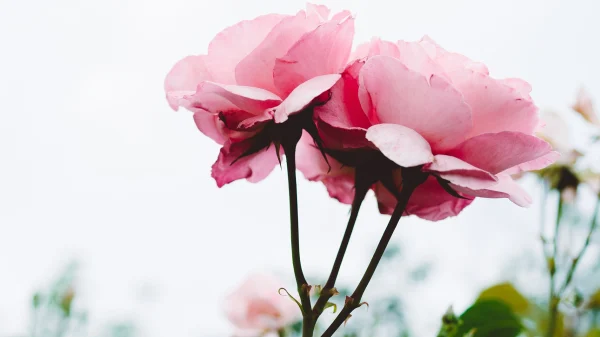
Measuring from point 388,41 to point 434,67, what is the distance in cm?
4

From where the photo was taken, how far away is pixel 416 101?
399mm

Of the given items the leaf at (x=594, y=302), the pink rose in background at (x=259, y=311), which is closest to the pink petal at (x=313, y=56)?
the pink rose in background at (x=259, y=311)

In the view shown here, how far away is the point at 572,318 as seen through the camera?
122cm

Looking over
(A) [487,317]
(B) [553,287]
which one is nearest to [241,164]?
(A) [487,317]

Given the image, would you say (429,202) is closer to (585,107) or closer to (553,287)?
(553,287)

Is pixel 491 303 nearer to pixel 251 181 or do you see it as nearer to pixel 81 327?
pixel 251 181

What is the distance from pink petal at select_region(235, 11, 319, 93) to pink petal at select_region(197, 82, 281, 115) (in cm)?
2

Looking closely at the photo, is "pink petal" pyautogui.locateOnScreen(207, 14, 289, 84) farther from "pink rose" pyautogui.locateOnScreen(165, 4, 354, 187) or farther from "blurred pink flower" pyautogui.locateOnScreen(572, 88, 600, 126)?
"blurred pink flower" pyautogui.locateOnScreen(572, 88, 600, 126)

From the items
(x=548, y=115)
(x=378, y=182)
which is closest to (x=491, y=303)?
(x=378, y=182)

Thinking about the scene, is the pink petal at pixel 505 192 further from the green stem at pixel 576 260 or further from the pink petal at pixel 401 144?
the green stem at pixel 576 260

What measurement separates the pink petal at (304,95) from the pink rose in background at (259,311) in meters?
0.86

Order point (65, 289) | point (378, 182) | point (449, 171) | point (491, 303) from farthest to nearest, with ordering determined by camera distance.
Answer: point (65, 289) < point (491, 303) < point (378, 182) < point (449, 171)

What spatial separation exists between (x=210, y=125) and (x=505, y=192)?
0.77ft

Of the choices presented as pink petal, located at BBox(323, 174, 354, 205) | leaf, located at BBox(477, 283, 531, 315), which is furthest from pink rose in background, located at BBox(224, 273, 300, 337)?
pink petal, located at BBox(323, 174, 354, 205)
